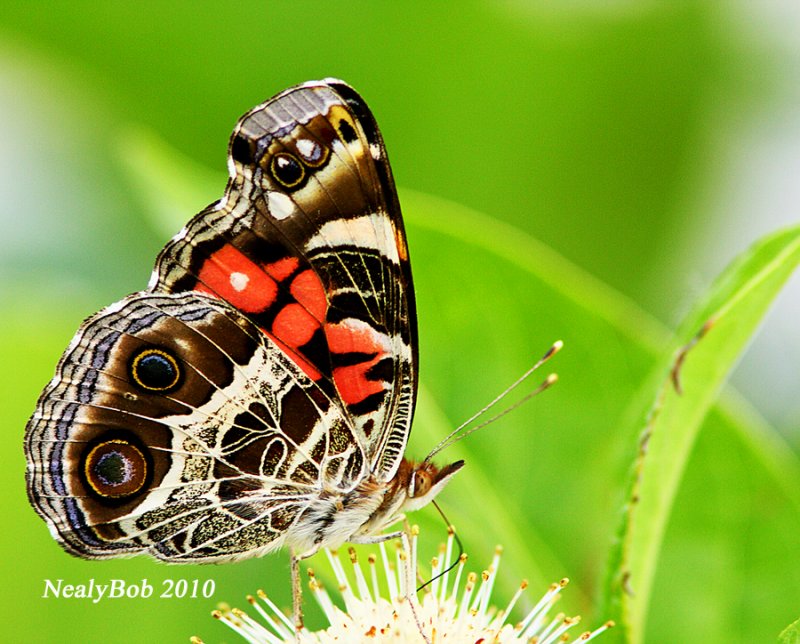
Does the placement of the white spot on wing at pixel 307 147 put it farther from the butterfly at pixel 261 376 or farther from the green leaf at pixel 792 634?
the green leaf at pixel 792 634

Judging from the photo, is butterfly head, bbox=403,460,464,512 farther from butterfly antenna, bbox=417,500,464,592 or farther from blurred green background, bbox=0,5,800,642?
blurred green background, bbox=0,5,800,642

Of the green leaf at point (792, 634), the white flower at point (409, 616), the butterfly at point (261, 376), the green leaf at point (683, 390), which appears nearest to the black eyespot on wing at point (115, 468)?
the butterfly at point (261, 376)

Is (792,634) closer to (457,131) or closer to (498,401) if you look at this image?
(498,401)

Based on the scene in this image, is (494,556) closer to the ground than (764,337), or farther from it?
closer to the ground

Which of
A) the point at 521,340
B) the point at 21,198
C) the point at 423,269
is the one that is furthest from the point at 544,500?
the point at 21,198

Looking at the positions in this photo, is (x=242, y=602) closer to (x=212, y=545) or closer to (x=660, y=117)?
(x=212, y=545)

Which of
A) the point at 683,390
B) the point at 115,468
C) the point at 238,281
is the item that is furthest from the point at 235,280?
the point at 683,390

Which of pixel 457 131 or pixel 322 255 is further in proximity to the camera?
pixel 457 131
